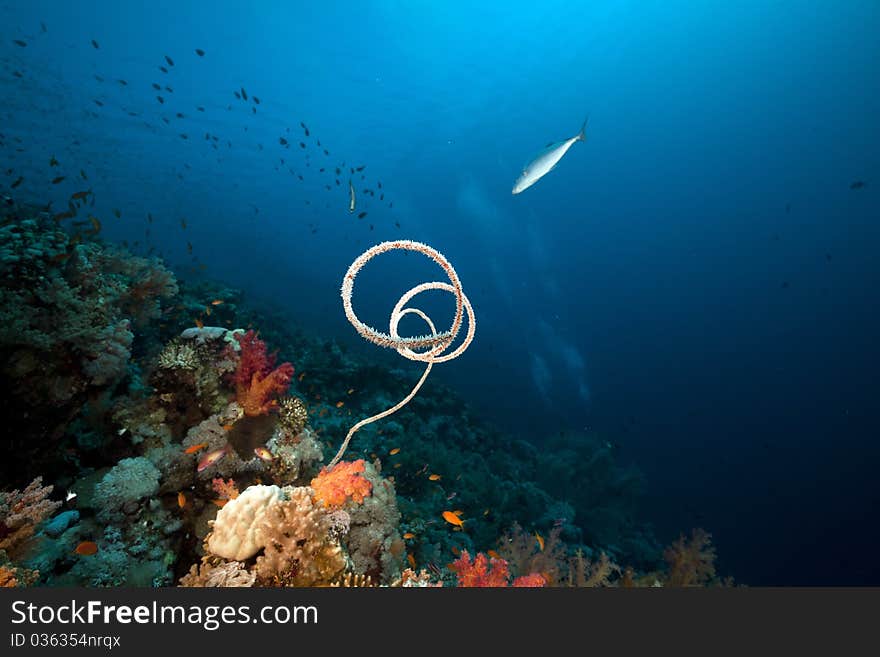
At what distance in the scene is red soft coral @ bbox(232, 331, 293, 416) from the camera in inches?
176

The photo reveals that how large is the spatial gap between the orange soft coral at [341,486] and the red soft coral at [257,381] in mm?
1235

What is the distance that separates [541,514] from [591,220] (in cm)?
7887

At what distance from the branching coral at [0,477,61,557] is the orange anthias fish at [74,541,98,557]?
34cm

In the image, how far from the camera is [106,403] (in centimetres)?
412

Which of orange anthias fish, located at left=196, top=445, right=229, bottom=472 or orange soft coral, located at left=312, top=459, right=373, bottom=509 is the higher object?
orange anthias fish, located at left=196, top=445, right=229, bottom=472

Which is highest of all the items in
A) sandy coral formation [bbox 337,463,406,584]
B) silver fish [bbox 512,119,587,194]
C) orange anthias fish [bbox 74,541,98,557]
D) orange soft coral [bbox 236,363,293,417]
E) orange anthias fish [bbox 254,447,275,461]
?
silver fish [bbox 512,119,587,194]

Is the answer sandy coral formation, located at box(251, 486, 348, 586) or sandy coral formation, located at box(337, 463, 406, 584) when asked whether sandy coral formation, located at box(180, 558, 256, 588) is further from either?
sandy coral formation, located at box(337, 463, 406, 584)

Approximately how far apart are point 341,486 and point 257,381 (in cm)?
174

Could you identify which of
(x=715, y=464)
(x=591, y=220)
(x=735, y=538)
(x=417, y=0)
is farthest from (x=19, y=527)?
(x=591, y=220)

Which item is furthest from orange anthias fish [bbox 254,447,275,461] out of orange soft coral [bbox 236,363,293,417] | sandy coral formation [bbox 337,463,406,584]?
sandy coral formation [bbox 337,463,406,584]

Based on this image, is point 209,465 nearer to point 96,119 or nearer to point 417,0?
point 417,0

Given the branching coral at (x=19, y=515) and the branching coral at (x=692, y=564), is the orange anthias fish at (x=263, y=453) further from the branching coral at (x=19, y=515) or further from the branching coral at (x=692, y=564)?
the branching coral at (x=692, y=564)

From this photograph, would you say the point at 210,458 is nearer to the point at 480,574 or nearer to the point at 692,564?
the point at 480,574

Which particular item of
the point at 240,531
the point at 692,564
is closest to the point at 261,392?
the point at 240,531
